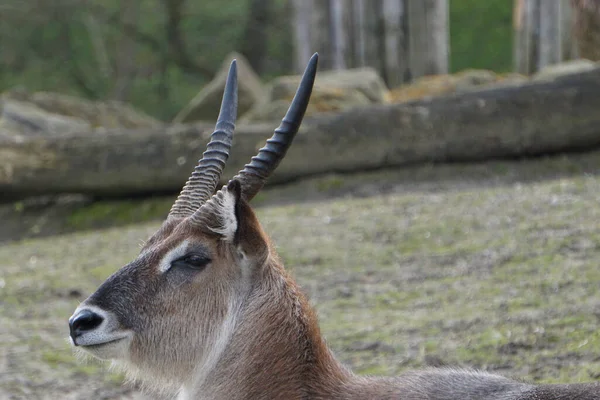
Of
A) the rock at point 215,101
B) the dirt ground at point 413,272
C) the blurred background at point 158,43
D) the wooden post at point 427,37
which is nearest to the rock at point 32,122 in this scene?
the rock at point 215,101

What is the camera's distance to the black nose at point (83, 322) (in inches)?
175

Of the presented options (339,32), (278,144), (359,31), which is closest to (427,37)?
(359,31)

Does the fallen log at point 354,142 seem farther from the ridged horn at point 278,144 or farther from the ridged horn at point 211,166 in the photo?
the ridged horn at point 278,144

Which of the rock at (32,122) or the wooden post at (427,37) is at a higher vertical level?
the wooden post at (427,37)

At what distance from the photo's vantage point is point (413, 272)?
27.5 ft

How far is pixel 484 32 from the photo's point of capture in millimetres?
33375

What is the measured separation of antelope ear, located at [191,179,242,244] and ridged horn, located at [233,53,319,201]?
15cm

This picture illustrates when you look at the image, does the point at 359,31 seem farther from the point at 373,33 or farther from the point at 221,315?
the point at 221,315

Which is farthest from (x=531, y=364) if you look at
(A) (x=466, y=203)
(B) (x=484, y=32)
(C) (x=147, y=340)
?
(B) (x=484, y=32)

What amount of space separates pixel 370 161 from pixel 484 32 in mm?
22538

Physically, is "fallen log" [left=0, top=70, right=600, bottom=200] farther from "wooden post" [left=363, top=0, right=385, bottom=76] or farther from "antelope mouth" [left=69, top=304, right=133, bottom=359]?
"antelope mouth" [left=69, top=304, right=133, bottom=359]

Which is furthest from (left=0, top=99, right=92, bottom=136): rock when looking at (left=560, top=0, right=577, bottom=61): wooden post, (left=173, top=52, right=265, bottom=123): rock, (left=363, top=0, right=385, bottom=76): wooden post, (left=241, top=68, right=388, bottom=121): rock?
(left=560, top=0, right=577, bottom=61): wooden post

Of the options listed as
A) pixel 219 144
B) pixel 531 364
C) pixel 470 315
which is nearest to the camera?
pixel 219 144

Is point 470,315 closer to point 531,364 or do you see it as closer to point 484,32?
point 531,364
